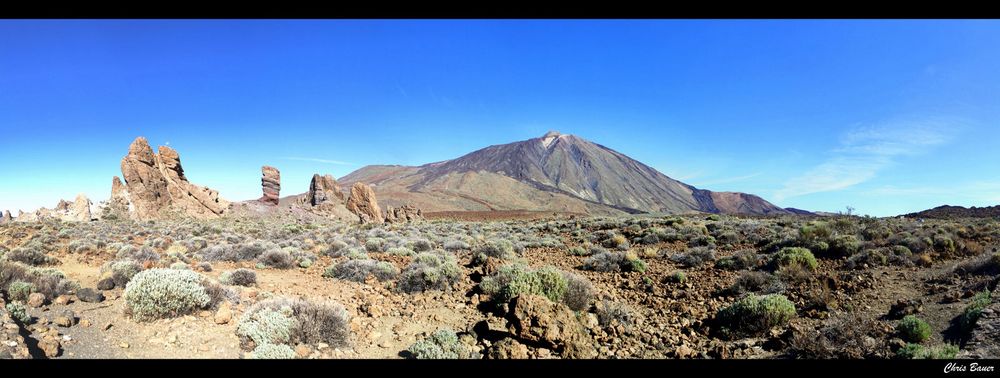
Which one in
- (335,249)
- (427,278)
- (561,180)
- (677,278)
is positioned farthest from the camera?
(561,180)

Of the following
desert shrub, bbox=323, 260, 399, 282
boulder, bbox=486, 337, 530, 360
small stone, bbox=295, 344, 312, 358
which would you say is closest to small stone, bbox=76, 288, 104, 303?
small stone, bbox=295, 344, 312, 358

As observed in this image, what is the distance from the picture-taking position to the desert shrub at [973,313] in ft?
15.9

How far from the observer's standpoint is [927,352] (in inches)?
165

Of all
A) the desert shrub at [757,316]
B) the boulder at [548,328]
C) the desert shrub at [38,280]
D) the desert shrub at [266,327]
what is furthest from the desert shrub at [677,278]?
the desert shrub at [38,280]

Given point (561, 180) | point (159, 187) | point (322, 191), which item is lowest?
point (159, 187)

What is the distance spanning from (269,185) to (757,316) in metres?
49.3

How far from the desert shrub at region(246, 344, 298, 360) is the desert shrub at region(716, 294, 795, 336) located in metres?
5.78

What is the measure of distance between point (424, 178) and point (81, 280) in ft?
433

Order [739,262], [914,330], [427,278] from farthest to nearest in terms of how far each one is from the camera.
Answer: [739,262]
[427,278]
[914,330]

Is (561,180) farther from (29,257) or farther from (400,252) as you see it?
(29,257)

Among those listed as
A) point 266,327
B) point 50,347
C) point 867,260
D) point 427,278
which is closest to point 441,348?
point 266,327

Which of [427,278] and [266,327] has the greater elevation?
[427,278]

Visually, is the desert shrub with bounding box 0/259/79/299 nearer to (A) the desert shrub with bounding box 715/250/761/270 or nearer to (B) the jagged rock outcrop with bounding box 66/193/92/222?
(A) the desert shrub with bounding box 715/250/761/270
